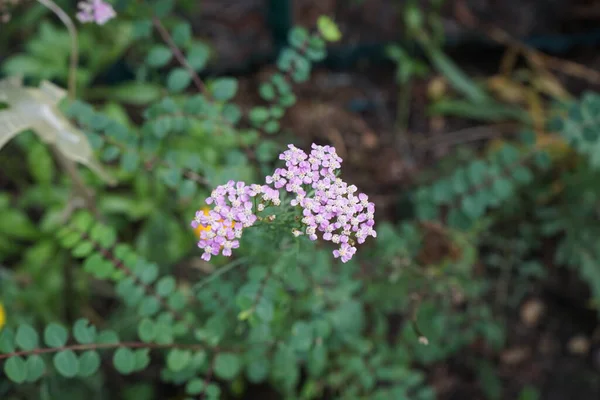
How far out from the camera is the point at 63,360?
1173mm

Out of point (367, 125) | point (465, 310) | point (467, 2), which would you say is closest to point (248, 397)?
point (465, 310)

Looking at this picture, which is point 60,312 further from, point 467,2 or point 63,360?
point 467,2

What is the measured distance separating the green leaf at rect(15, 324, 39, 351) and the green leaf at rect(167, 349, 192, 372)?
0.27 meters

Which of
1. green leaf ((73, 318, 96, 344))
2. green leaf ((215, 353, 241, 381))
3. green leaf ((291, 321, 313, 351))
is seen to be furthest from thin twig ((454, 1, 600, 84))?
green leaf ((73, 318, 96, 344))

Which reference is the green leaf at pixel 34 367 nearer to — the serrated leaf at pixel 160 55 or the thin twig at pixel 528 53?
the serrated leaf at pixel 160 55

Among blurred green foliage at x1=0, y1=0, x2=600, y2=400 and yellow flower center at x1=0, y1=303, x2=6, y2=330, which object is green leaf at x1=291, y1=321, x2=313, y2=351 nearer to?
blurred green foliage at x1=0, y1=0, x2=600, y2=400

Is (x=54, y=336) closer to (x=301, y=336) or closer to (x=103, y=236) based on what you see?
(x=103, y=236)

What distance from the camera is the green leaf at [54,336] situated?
1194 mm

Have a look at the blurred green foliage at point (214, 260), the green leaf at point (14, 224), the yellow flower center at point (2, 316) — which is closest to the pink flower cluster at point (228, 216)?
the blurred green foliage at point (214, 260)

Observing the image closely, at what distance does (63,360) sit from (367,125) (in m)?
1.81

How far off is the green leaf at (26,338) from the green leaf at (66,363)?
5cm

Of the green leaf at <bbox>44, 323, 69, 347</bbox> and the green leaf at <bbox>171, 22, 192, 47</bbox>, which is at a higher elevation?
the green leaf at <bbox>171, 22, 192, 47</bbox>

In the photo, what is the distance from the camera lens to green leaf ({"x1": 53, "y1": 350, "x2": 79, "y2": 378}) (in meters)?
A: 1.17

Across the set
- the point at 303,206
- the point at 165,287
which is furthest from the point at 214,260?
the point at 303,206
